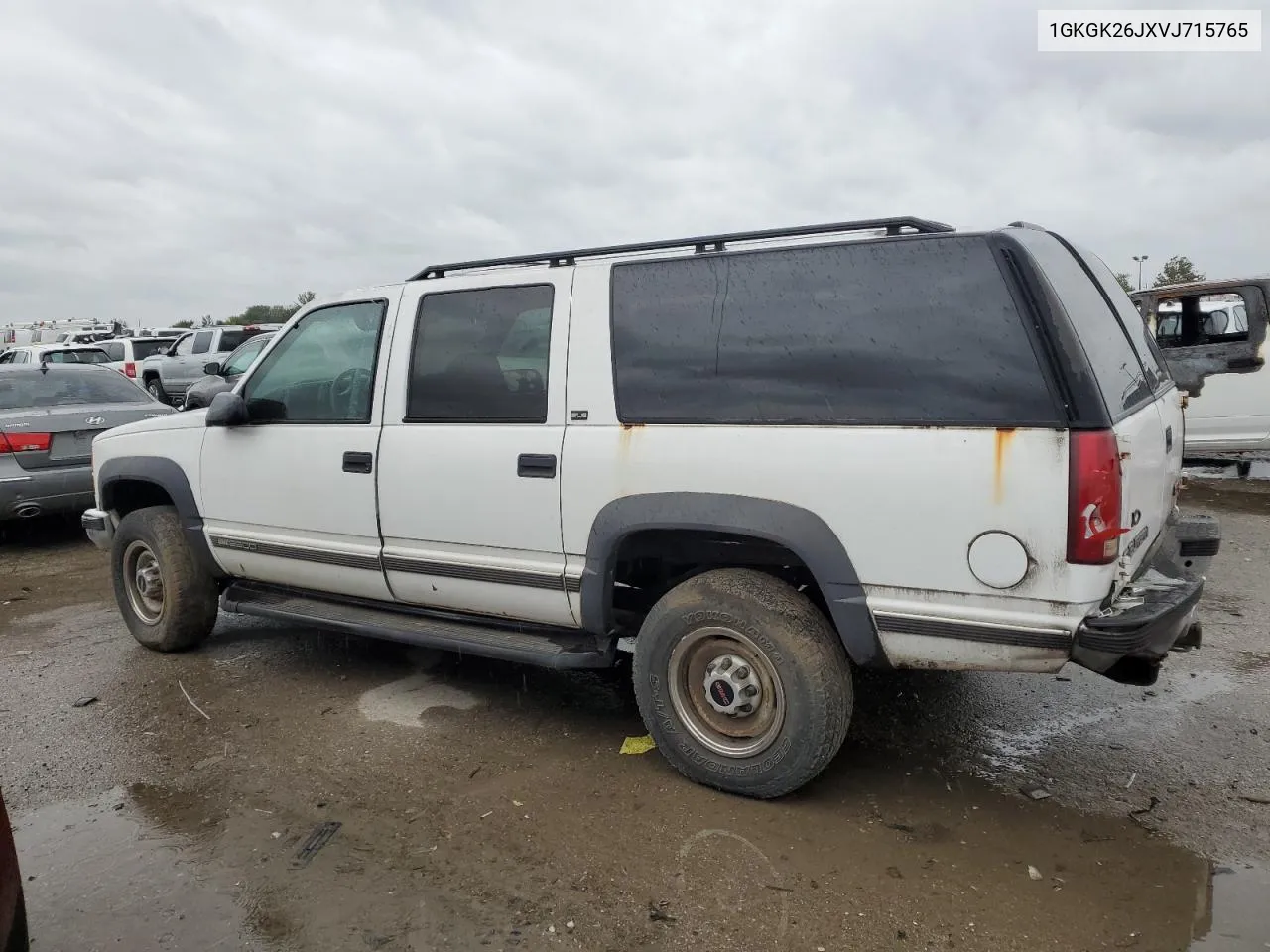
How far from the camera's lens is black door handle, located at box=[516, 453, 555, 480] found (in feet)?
11.4

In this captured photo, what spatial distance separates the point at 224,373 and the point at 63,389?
22.0 feet

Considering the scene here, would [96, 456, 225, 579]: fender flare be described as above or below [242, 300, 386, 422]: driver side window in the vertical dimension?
below

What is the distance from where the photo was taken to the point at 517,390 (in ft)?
11.9

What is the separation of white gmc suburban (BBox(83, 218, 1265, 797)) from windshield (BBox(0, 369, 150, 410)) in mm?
4524

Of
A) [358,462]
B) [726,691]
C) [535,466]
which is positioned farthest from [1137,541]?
[358,462]

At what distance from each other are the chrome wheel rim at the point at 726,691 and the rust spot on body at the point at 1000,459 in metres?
0.94

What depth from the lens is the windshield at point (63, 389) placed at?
25.5 ft

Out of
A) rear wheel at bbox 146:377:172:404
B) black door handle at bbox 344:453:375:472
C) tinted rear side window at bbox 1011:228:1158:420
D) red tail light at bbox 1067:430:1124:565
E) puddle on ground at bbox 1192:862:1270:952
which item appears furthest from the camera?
rear wheel at bbox 146:377:172:404

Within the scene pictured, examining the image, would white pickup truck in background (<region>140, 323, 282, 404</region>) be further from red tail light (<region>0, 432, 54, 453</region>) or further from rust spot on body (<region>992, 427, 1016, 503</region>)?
rust spot on body (<region>992, 427, 1016, 503</region>)

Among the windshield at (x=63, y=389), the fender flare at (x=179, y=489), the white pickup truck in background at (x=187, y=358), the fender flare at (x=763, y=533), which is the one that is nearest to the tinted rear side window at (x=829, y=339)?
the fender flare at (x=763, y=533)

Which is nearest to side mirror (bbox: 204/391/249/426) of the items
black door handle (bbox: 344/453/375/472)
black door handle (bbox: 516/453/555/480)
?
black door handle (bbox: 344/453/375/472)

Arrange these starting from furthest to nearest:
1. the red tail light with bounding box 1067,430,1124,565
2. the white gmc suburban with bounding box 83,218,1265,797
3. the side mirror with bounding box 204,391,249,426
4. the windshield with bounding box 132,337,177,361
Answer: the windshield with bounding box 132,337,177,361 < the side mirror with bounding box 204,391,249,426 < the white gmc suburban with bounding box 83,218,1265,797 < the red tail light with bounding box 1067,430,1124,565

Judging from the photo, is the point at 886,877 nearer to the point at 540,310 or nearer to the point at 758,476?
the point at 758,476

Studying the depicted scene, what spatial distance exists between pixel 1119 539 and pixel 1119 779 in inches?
46.9
